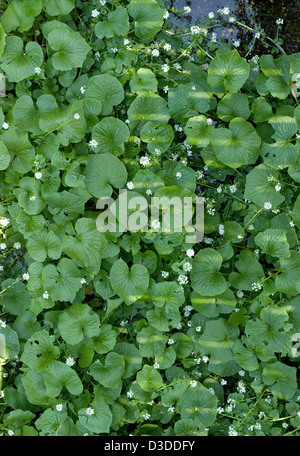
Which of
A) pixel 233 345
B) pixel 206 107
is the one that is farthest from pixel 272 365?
pixel 206 107

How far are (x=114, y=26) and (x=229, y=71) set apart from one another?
55 cm

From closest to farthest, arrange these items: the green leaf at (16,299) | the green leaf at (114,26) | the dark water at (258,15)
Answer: the green leaf at (114,26) → the green leaf at (16,299) → the dark water at (258,15)

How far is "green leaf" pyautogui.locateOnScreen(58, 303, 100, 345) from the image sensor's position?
1960 mm

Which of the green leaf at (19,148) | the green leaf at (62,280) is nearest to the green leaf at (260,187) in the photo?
the green leaf at (62,280)

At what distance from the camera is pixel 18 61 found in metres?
2.01

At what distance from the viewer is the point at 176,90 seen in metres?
2.01

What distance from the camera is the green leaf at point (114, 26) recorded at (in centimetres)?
199

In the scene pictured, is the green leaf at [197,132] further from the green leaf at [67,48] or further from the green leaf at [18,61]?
the green leaf at [18,61]

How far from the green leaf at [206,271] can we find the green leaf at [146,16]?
3.32 ft

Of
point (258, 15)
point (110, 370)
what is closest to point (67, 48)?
point (258, 15)

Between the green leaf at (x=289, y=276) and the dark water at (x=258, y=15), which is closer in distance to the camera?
the green leaf at (x=289, y=276)

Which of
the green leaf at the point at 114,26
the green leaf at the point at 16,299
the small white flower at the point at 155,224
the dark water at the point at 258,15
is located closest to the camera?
the small white flower at the point at 155,224

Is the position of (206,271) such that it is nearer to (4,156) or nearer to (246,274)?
(246,274)

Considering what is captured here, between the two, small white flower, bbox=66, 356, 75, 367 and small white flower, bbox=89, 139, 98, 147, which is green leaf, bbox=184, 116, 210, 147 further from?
small white flower, bbox=66, 356, 75, 367
